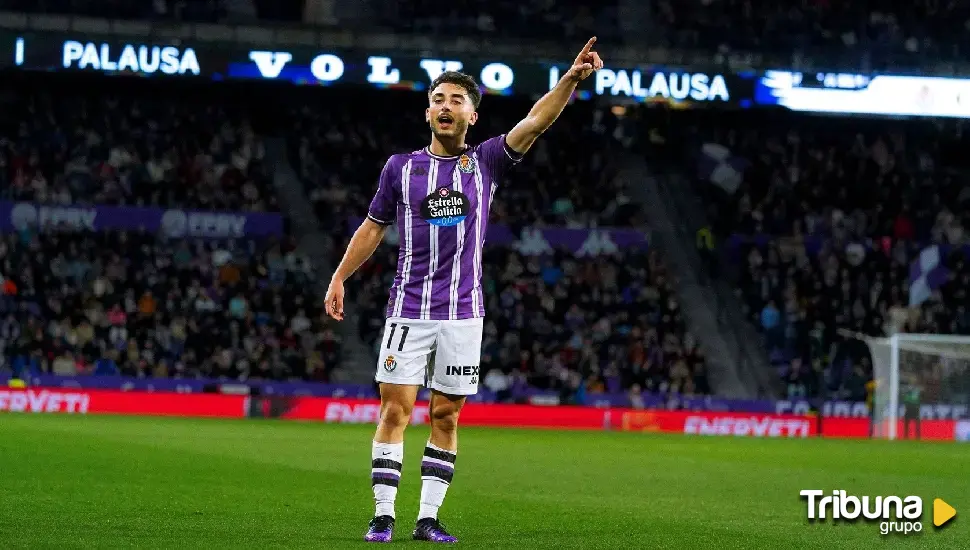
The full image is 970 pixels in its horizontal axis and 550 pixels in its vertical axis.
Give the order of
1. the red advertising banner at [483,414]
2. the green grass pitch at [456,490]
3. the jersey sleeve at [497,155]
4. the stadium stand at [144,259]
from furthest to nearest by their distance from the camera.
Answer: the stadium stand at [144,259], the red advertising banner at [483,414], the green grass pitch at [456,490], the jersey sleeve at [497,155]

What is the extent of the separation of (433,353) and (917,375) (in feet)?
66.7

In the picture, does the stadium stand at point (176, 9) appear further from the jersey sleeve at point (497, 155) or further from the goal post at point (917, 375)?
the jersey sleeve at point (497, 155)

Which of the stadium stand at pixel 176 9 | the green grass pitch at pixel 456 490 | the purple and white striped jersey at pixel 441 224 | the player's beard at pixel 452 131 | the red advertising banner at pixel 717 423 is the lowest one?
the red advertising banner at pixel 717 423

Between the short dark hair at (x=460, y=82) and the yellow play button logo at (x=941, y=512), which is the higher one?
the short dark hair at (x=460, y=82)

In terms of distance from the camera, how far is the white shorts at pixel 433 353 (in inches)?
276

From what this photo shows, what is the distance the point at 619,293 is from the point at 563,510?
21949 millimetres

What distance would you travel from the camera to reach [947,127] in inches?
1353

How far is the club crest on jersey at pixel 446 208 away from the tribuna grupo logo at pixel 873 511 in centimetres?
291

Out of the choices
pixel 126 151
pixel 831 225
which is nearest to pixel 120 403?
pixel 126 151

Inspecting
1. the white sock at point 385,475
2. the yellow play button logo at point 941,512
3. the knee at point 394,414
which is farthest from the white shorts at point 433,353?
the yellow play button logo at point 941,512

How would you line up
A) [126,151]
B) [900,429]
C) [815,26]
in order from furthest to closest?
1. [815,26]
2. [126,151]
3. [900,429]

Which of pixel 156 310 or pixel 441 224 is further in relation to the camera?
pixel 156 310

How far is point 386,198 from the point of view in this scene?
7230 mm

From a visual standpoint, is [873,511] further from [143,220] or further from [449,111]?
[143,220]
